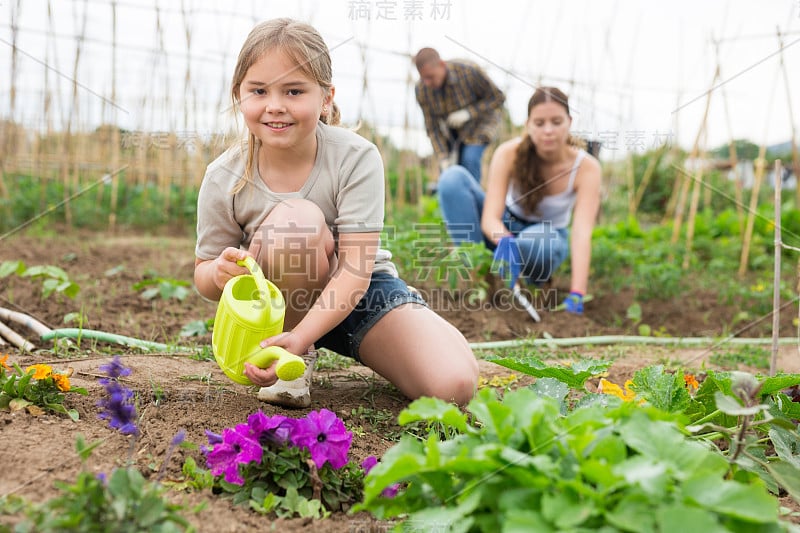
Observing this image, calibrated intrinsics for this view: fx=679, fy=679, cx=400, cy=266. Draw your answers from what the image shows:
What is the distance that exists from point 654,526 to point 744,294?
3.08 m

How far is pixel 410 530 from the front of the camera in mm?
1031

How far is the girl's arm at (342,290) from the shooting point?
157 cm

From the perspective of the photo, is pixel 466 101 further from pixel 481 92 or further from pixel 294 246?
pixel 294 246

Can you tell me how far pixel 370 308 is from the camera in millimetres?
1872

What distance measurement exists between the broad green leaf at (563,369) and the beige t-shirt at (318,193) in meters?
0.55

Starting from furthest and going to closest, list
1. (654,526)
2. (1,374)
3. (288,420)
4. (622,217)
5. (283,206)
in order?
(622,217) → (283,206) → (1,374) → (288,420) → (654,526)

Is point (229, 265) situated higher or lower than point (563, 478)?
higher

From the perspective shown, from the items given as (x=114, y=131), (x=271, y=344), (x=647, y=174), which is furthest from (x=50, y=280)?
(x=647, y=174)

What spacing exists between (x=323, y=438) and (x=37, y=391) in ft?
2.08

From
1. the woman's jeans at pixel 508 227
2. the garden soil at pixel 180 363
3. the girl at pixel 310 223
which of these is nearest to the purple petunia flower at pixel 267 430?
the garden soil at pixel 180 363

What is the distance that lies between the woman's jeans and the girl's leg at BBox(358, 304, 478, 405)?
159 centimetres

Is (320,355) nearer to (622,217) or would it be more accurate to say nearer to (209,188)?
(209,188)

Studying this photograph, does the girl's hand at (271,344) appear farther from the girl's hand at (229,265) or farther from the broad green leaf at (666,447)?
the broad green leaf at (666,447)

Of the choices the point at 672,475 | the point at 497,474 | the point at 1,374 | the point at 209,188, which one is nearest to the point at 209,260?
the point at 209,188
